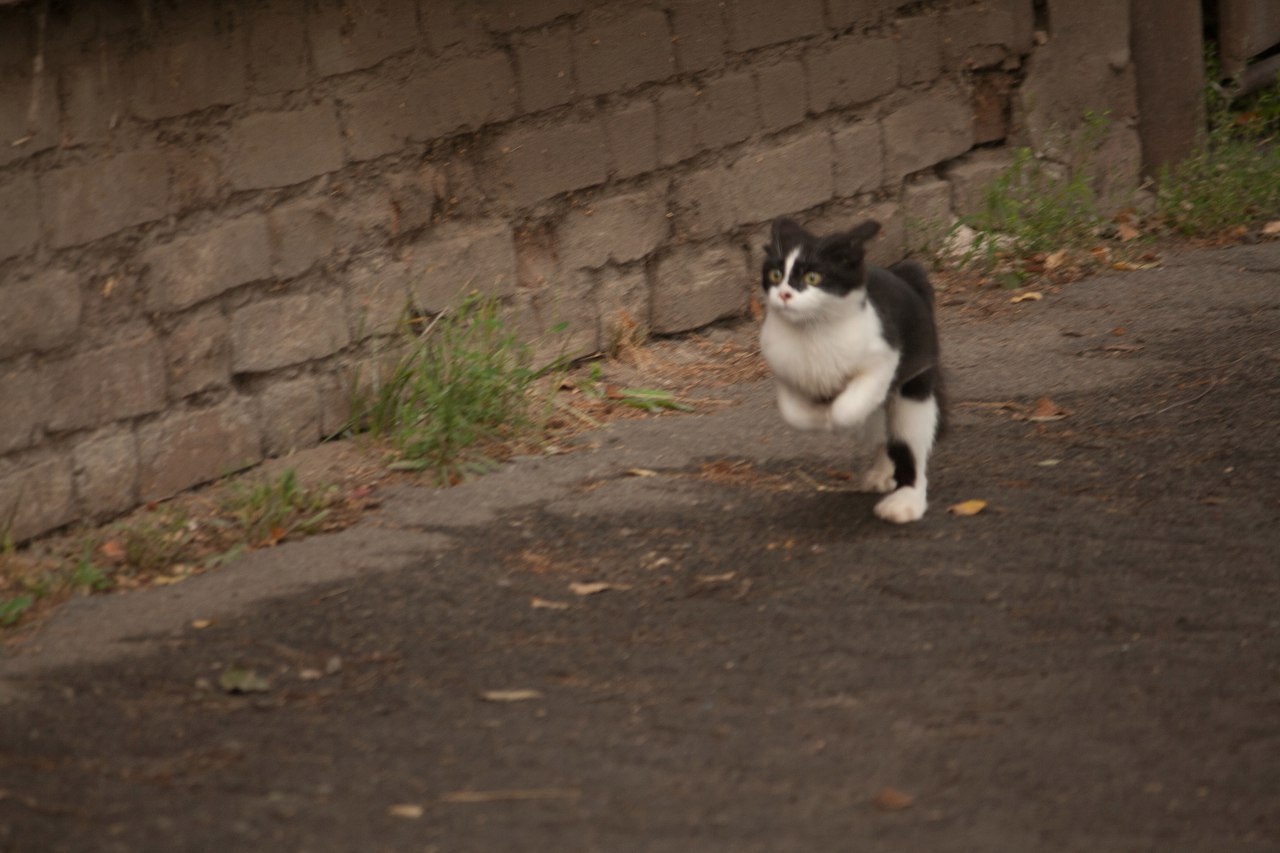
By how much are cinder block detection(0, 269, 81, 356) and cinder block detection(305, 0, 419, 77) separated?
1.12 m

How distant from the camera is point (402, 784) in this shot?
318cm

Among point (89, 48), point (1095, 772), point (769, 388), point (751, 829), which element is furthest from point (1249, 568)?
point (89, 48)

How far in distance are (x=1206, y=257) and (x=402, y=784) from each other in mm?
5586

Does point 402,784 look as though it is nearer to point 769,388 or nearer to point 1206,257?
point 769,388

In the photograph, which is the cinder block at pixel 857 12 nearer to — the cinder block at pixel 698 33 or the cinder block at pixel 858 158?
the cinder block at pixel 858 158

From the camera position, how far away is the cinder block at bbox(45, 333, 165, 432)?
15.1 ft

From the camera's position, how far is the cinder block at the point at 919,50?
713cm

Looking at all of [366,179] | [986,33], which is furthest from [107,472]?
[986,33]

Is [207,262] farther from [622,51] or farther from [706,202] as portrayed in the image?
[706,202]

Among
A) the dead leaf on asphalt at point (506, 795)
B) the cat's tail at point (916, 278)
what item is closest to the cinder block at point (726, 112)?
the cat's tail at point (916, 278)

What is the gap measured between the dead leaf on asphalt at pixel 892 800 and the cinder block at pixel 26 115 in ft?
9.59

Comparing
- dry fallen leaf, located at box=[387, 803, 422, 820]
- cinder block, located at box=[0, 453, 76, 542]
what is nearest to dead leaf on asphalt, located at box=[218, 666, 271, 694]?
dry fallen leaf, located at box=[387, 803, 422, 820]

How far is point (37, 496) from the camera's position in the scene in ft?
15.0

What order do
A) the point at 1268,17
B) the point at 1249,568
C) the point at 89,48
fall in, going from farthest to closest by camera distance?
the point at 1268,17
the point at 89,48
the point at 1249,568
